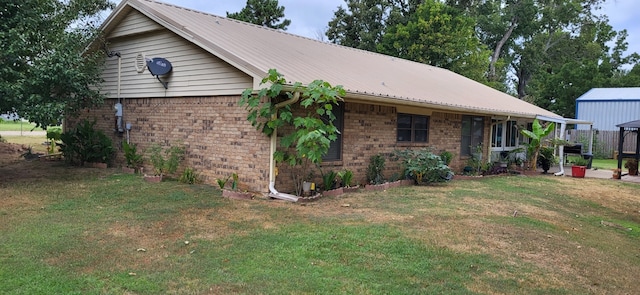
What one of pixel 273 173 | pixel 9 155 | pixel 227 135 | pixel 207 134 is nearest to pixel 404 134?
pixel 273 173

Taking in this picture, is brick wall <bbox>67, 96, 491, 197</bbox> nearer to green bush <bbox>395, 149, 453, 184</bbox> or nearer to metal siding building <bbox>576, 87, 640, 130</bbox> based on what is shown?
green bush <bbox>395, 149, 453, 184</bbox>

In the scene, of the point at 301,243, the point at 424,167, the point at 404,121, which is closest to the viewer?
the point at 301,243

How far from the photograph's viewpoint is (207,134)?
9.75 metres

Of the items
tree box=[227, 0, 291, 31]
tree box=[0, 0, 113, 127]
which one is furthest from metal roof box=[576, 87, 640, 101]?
tree box=[0, 0, 113, 127]

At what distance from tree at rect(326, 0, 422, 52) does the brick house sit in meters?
18.2

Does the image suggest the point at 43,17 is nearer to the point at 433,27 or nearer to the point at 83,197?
the point at 83,197

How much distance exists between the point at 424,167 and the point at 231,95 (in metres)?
4.95

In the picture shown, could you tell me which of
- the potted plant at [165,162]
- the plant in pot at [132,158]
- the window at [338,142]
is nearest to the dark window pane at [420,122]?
the window at [338,142]

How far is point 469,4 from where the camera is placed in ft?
116

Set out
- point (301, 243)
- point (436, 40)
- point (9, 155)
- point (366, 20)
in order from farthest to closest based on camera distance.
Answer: point (366, 20) → point (436, 40) → point (9, 155) → point (301, 243)

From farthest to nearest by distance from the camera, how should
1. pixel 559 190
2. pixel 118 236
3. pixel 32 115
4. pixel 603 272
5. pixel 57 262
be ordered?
pixel 559 190 → pixel 32 115 → pixel 118 236 → pixel 603 272 → pixel 57 262

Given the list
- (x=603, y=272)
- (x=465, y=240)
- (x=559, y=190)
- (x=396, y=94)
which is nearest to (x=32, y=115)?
(x=396, y=94)

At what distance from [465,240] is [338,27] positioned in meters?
28.7

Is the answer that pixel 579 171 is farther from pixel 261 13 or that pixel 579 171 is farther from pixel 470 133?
pixel 261 13
